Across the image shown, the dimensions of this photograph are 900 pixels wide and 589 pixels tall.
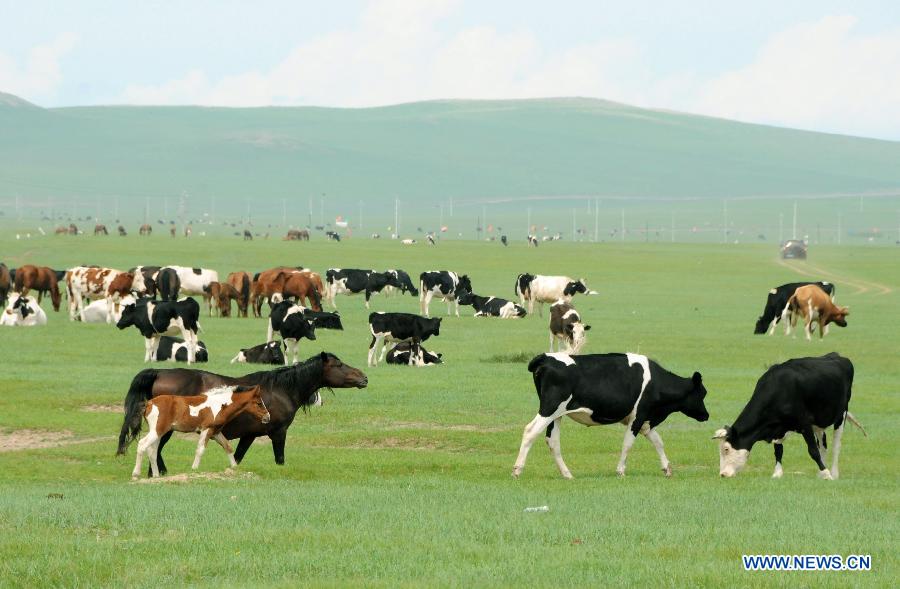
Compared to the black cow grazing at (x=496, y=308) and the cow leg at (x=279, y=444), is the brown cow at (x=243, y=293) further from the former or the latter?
the cow leg at (x=279, y=444)

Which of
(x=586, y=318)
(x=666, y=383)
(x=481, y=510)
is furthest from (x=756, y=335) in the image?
(x=481, y=510)

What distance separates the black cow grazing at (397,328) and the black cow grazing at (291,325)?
1576 mm

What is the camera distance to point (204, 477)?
19047 mm

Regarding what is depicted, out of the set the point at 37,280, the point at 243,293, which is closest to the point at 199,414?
the point at 243,293

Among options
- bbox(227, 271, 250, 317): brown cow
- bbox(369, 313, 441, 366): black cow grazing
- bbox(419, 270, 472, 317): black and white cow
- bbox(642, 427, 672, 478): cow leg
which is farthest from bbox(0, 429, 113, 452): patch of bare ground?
bbox(419, 270, 472, 317): black and white cow

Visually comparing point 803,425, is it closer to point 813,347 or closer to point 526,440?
point 526,440

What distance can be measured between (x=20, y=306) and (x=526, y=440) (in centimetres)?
3255

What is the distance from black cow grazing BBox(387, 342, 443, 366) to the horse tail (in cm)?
1633

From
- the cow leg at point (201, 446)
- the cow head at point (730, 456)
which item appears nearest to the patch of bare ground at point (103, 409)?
the cow leg at point (201, 446)

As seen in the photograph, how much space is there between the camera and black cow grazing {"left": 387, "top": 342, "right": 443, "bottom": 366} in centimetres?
3688

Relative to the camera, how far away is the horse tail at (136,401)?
20562 millimetres

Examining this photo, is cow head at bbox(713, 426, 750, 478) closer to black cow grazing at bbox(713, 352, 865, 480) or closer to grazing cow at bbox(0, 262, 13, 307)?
black cow grazing at bbox(713, 352, 865, 480)

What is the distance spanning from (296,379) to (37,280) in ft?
128

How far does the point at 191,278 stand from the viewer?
5709 cm
